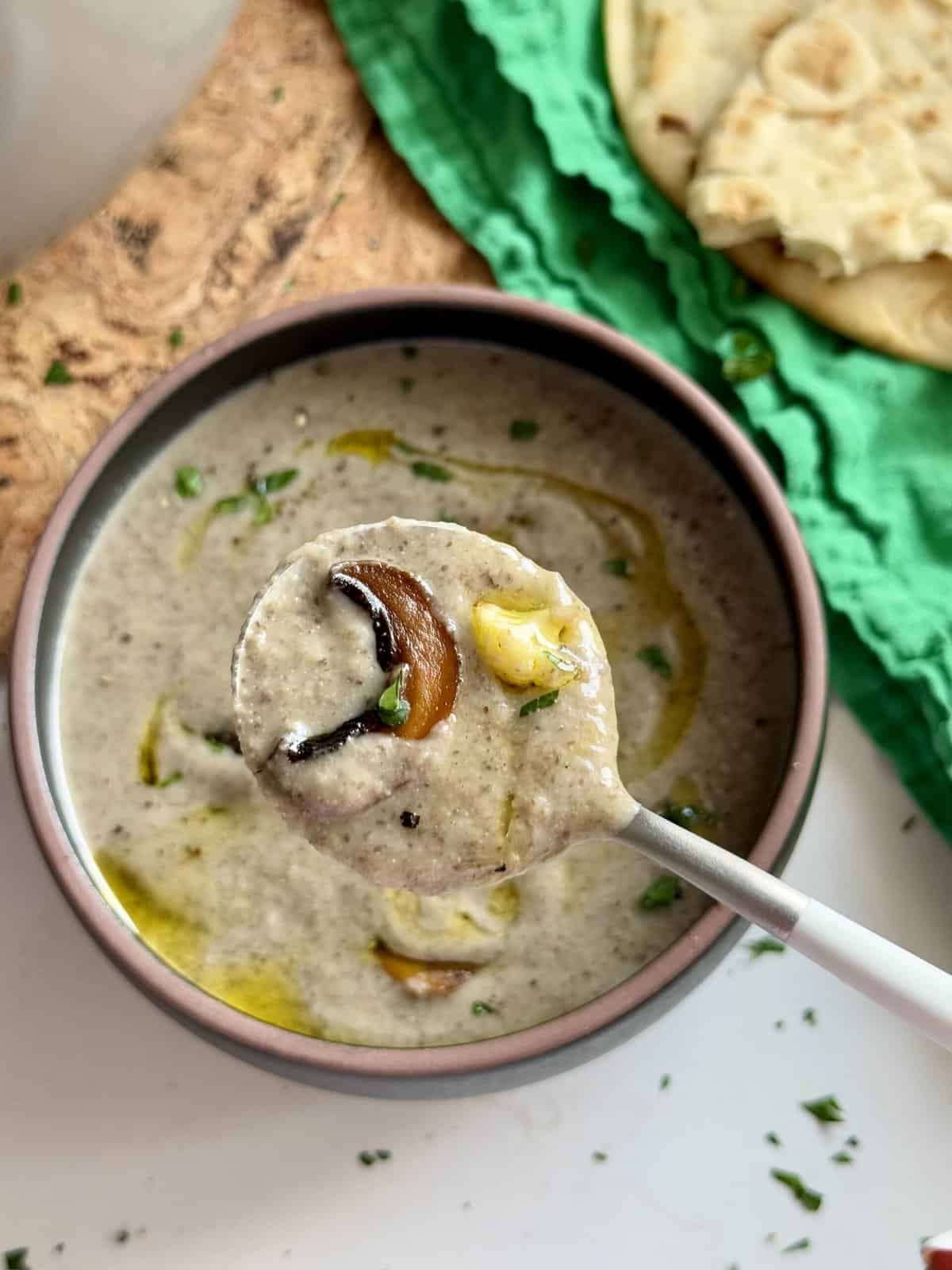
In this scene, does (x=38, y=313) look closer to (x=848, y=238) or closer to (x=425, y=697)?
(x=425, y=697)

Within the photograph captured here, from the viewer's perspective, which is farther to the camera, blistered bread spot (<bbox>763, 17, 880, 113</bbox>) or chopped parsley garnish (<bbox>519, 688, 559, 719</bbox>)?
blistered bread spot (<bbox>763, 17, 880, 113</bbox>)

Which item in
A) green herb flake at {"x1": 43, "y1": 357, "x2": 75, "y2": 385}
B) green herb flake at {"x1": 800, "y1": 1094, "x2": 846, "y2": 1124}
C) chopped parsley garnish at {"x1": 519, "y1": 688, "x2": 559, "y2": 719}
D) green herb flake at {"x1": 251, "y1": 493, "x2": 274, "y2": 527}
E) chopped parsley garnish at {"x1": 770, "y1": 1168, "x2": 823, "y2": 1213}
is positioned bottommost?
chopped parsley garnish at {"x1": 770, "y1": 1168, "x2": 823, "y2": 1213}

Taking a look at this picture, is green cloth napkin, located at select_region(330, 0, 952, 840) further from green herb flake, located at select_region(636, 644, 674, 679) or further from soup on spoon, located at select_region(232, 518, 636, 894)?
soup on spoon, located at select_region(232, 518, 636, 894)

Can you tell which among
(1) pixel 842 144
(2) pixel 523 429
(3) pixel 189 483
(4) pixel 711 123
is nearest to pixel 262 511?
(3) pixel 189 483

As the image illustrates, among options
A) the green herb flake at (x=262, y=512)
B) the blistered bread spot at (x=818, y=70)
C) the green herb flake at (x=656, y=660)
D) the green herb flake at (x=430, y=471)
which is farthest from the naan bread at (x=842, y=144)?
the green herb flake at (x=262, y=512)

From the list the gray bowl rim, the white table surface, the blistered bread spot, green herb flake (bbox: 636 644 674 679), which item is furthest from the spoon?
the blistered bread spot

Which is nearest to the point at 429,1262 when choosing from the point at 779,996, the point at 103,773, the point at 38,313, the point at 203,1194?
the point at 203,1194
